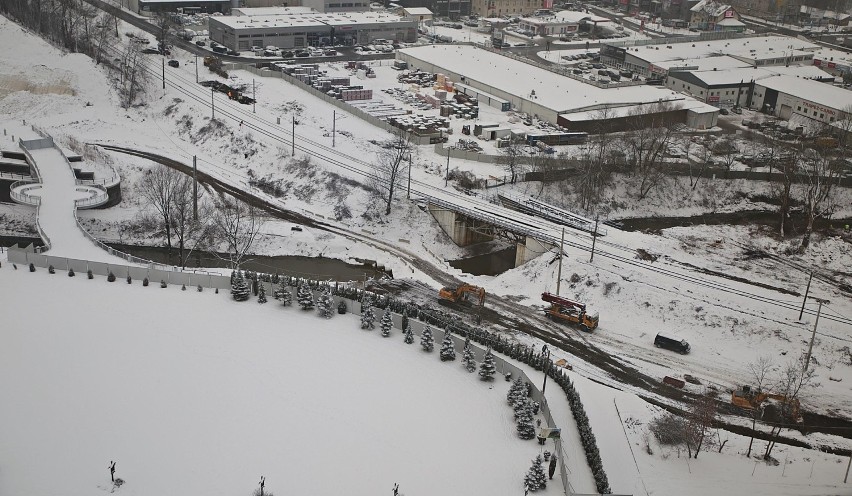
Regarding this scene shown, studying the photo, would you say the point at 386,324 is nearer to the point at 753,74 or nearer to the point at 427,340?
the point at 427,340

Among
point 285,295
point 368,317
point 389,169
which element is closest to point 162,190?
point 389,169

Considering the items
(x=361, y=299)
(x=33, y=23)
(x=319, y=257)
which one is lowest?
(x=319, y=257)

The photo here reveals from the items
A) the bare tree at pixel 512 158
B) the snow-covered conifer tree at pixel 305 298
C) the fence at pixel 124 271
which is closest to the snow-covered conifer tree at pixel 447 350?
the snow-covered conifer tree at pixel 305 298

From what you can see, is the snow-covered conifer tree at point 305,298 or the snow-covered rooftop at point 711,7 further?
the snow-covered rooftop at point 711,7

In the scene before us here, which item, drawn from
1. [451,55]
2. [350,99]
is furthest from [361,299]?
[451,55]

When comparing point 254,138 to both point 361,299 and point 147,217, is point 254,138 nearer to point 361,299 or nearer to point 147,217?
point 147,217

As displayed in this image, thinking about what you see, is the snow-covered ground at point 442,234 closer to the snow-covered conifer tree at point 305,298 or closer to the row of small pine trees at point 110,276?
the row of small pine trees at point 110,276
